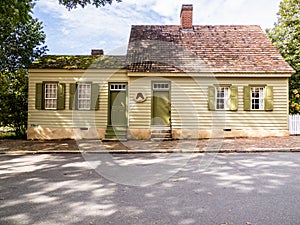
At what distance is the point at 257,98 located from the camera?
12539mm

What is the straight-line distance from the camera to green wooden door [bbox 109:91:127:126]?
12.5 meters

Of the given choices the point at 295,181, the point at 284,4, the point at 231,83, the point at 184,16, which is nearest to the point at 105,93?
the point at 231,83

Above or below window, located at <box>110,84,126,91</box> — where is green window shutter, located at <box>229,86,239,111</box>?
below

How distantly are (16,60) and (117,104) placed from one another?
41.8ft

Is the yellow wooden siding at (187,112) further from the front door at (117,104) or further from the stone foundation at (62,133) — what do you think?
the front door at (117,104)

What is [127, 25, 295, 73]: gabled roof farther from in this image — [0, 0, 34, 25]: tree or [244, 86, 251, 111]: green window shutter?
[0, 0, 34, 25]: tree

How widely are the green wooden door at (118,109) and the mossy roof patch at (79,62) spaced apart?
1.55 metres

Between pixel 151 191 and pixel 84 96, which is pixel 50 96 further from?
pixel 151 191

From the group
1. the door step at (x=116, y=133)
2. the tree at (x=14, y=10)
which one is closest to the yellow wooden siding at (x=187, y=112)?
the door step at (x=116, y=133)

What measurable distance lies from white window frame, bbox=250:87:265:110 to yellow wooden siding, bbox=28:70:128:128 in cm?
710

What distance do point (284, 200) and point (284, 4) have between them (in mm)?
22594

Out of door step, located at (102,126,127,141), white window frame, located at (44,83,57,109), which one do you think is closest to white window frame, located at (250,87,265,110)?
door step, located at (102,126,127,141)

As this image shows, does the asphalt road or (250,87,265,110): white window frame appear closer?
the asphalt road

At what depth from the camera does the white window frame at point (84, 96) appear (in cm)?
1259
